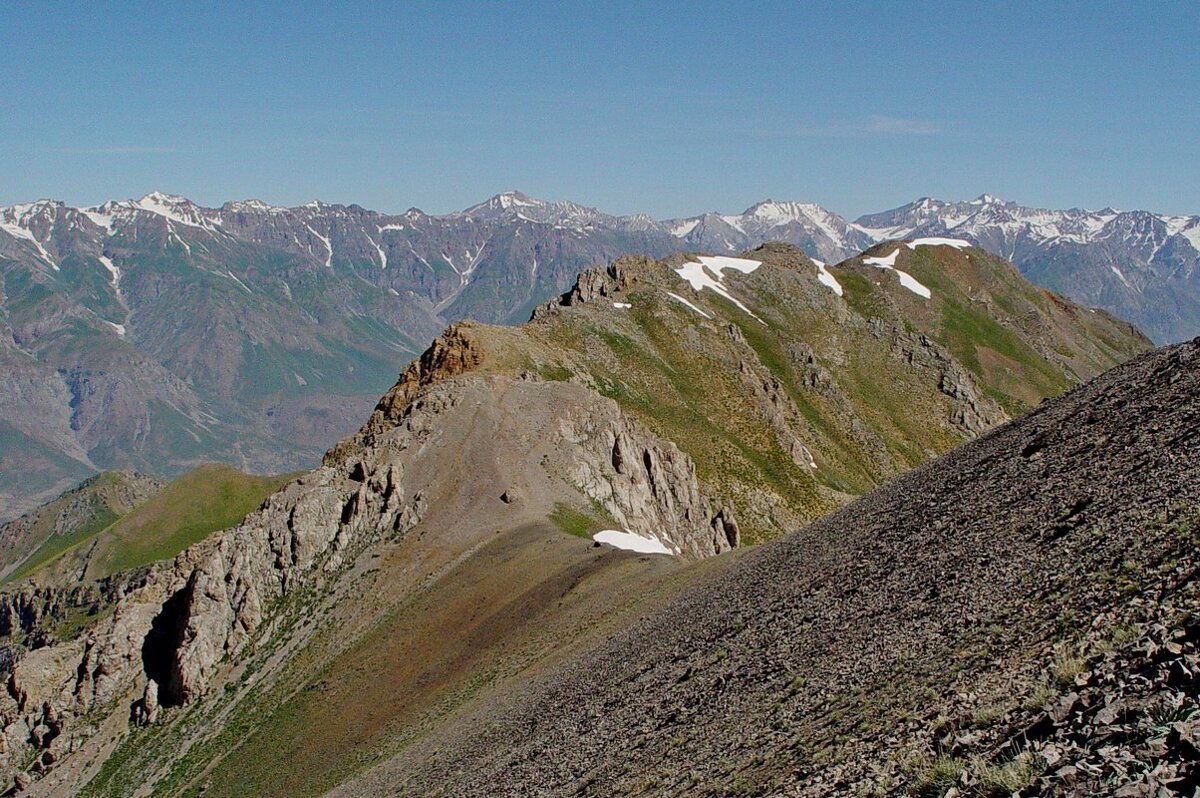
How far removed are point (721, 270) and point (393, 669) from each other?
110m

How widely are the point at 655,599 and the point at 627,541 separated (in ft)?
58.8

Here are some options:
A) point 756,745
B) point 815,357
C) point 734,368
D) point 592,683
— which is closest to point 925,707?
point 756,745

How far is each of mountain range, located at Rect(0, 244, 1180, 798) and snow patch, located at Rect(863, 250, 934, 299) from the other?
45619mm

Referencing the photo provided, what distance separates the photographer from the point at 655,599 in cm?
4081

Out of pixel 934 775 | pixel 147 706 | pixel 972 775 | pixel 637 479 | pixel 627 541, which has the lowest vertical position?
pixel 147 706

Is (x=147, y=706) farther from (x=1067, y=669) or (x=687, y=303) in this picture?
(x=687, y=303)

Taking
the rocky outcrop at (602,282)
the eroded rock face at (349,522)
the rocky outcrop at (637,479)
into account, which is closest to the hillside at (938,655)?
the eroded rock face at (349,522)

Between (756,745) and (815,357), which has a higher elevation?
(815,357)

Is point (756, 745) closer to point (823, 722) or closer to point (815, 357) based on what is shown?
point (823, 722)

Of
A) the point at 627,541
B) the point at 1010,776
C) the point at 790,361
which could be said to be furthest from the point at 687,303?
the point at 1010,776

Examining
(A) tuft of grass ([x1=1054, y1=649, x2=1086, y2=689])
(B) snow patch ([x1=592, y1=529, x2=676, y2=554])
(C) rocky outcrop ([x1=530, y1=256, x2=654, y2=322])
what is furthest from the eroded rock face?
(A) tuft of grass ([x1=1054, y1=649, x2=1086, y2=689])

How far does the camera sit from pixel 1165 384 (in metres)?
30.5

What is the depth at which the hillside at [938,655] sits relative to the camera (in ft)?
44.0

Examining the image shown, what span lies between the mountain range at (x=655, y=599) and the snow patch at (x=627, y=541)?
0.46 metres
